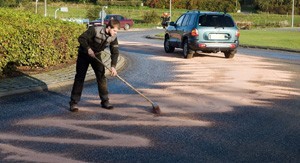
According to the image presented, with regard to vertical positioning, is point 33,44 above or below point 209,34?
below

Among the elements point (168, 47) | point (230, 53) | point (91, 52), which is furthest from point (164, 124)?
point (168, 47)

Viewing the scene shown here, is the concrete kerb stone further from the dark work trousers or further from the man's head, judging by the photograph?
the man's head

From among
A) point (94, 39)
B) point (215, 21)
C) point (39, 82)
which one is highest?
point (215, 21)

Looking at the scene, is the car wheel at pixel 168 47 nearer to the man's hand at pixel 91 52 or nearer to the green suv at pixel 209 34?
the green suv at pixel 209 34

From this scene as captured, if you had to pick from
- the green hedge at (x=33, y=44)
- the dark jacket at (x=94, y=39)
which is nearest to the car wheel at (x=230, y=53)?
the green hedge at (x=33, y=44)

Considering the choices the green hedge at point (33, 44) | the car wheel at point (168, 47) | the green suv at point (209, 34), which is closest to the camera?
the green hedge at point (33, 44)

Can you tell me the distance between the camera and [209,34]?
18344 millimetres

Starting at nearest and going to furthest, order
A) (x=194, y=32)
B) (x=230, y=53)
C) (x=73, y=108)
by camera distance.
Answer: (x=73, y=108) < (x=194, y=32) < (x=230, y=53)

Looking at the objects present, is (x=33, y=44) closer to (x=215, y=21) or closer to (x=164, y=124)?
(x=164, y=124)

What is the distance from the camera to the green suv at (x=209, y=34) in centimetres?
1827

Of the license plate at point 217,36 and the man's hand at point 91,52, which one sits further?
the license plate at point 217,36

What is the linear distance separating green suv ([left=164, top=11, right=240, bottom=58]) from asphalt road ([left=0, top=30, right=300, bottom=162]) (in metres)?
5.90

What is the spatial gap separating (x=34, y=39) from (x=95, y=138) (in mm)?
6441

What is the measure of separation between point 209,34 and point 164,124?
1140 centimetres
